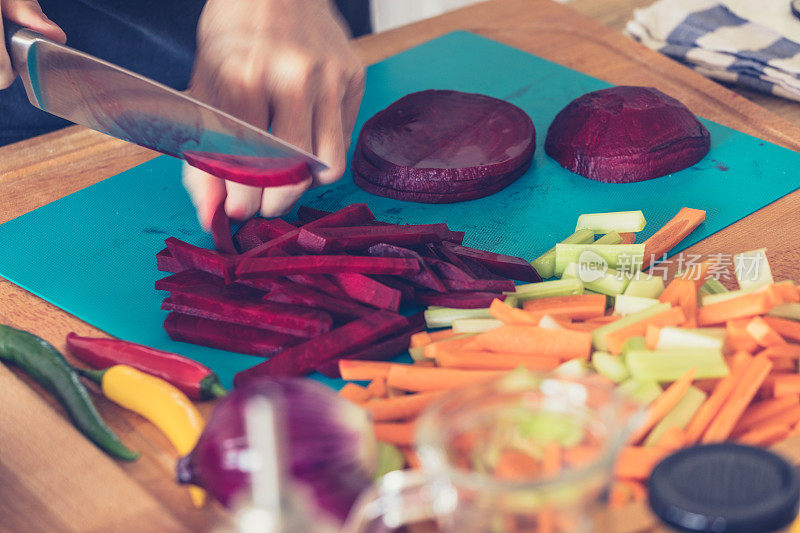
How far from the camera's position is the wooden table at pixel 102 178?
1.44 meters

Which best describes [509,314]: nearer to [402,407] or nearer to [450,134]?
[402,407]

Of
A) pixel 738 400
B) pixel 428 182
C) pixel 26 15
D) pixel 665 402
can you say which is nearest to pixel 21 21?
pixel 26 15

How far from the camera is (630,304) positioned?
1863 mm

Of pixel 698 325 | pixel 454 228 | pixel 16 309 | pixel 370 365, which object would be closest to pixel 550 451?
pixel 370 365

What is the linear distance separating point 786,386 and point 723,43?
76.6 inches

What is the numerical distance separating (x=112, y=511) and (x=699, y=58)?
266 centimetres

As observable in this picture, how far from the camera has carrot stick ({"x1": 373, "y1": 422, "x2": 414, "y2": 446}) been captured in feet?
4.97

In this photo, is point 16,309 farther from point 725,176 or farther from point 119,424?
point 725,176

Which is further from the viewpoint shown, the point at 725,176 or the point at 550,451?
the point at 725,176

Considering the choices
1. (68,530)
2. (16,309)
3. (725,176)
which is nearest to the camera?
(68,530)

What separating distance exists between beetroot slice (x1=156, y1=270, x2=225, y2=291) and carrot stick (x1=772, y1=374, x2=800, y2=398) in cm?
124

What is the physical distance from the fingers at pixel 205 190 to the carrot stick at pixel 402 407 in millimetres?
970

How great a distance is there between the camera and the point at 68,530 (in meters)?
1.38

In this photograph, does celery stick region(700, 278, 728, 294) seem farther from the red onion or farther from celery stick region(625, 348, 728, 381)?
the red onion
